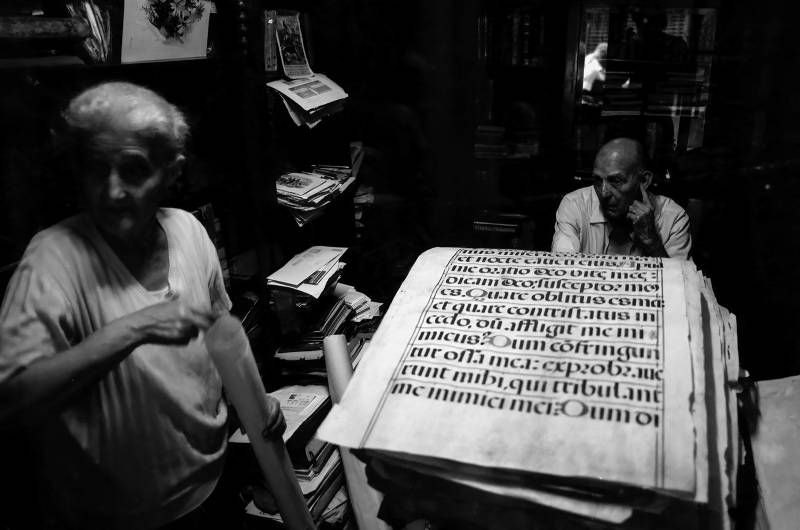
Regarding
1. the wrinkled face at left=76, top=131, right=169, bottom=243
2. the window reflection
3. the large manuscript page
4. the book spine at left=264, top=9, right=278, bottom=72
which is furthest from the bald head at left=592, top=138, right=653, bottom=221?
the wrinkled face at left=76, top=131, right=169, bottom=243

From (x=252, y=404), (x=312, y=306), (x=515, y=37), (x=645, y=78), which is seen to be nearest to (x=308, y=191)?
(x=312, y=306)

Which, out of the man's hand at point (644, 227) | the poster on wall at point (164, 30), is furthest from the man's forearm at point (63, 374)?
the man's hand at point (644, 227)

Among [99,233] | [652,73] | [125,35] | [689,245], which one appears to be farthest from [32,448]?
[652,73]

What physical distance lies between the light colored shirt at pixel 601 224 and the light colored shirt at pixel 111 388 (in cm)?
145

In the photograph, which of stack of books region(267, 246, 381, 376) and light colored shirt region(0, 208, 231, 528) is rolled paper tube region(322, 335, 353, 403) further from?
stack of books region(267, 246, 381, 376)

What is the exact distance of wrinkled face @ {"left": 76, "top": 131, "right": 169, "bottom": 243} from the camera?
64cm

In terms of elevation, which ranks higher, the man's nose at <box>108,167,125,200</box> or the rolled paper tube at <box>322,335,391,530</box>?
the man's nose at <box>108,167,125,200</box>

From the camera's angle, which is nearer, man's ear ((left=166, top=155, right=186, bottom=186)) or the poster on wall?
man's ear ((left=166, top=155, right=186, bottom=186))

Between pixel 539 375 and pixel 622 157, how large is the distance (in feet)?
5.48

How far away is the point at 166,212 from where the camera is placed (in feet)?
2.64

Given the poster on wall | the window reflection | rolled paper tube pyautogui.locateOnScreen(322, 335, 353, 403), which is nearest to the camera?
rolled paper tube pyautogui.locateOnScreen(322, 335, 353, 403)

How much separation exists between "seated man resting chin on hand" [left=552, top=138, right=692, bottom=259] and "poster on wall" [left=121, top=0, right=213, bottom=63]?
1.31 meters

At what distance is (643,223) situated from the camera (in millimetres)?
1882

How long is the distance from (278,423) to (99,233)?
13.7 inches
